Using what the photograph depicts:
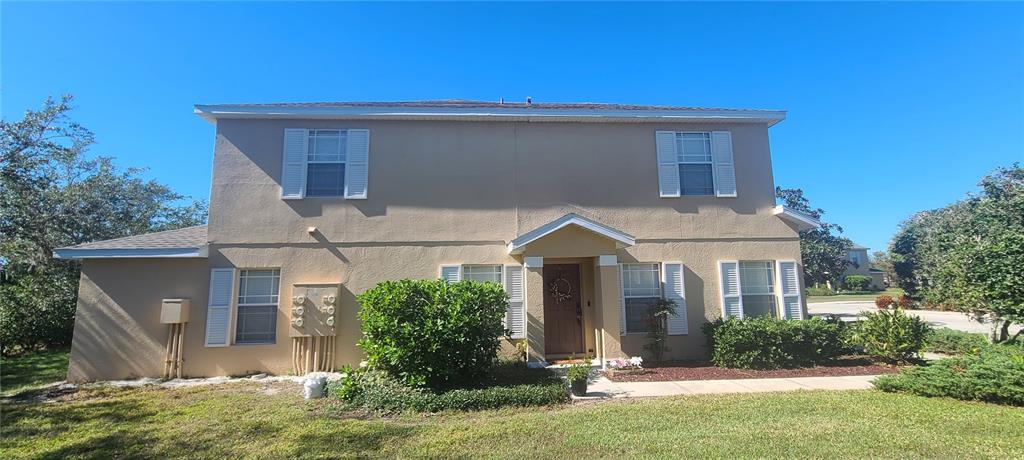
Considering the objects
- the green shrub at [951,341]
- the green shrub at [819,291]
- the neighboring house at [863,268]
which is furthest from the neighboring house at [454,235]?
the neighboring house at [863,268]

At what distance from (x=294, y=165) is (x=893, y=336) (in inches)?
495

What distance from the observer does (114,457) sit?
4.77 metres

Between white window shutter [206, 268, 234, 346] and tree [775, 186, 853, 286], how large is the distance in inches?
1179

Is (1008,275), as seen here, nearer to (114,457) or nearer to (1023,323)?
(1023,323)

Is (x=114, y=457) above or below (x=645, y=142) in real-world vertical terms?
below

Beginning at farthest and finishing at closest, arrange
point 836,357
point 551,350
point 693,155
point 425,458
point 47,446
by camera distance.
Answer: point 693,155
point 551,350
point 836,357
point 47,446
point 425,458

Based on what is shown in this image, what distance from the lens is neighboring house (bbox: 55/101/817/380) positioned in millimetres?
8922

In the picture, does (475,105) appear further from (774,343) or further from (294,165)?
(774,343)

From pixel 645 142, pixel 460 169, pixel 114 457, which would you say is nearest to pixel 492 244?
pixel 460 169

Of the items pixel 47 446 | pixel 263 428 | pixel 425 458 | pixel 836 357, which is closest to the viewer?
pixel 425 458

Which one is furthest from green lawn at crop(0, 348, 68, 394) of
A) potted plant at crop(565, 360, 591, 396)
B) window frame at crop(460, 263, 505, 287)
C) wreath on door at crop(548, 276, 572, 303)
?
wreath on door at crop(548, 276, 572, 303)

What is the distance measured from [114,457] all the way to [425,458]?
11.0 feet

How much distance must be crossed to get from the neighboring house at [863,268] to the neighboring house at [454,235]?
4671cm

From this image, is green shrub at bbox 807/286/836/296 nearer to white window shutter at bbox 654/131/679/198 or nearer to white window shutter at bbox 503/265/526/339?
white window shutter at bbox 654/131/679/198
